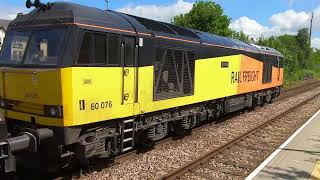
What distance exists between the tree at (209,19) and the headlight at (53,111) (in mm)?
33518

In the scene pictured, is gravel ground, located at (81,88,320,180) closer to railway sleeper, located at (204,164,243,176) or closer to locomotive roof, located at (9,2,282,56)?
railway sleeper, located at (204,164,243,176)

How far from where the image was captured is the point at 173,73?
11289mm

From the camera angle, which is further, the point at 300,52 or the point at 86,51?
the point at 300,52

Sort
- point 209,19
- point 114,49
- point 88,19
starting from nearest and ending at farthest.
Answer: point 88,19, point 114,49, point 209,19

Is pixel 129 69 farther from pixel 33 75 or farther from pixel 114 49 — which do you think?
pixel 33 75

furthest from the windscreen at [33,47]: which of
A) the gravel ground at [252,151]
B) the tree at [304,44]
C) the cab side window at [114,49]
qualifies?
the tree at [304,44]

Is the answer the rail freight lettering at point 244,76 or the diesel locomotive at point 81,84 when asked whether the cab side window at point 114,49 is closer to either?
the diesel locomotive at point 81,84

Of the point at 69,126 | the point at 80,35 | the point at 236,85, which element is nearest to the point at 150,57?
the point at 80,35

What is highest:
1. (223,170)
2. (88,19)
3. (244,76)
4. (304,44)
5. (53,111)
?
(304,44)

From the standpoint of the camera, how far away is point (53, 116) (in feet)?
25.3

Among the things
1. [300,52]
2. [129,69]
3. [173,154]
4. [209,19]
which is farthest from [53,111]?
[300,52]

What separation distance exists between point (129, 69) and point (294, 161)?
14.3 feet

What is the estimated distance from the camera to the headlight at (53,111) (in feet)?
25.0

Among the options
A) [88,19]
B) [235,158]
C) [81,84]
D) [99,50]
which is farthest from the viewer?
[235,158]
